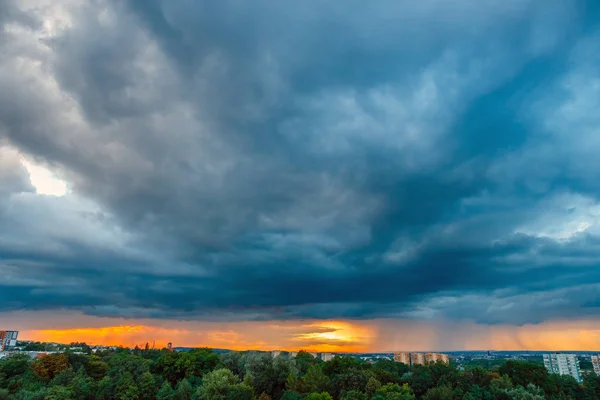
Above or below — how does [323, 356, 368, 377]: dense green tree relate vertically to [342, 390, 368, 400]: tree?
above

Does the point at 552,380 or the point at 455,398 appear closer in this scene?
the point at 455,398

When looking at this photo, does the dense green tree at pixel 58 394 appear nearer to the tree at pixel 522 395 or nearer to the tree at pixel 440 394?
the tree at pixel 440 394

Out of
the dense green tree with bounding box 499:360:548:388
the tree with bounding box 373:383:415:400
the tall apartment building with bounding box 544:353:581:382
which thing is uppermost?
the dense green tree with bounding box 499:360:548:388

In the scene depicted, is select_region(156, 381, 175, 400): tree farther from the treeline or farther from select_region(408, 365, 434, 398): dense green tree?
select_region(408, 365, 434, 398): dense green tree

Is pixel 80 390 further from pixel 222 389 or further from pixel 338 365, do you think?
pixel 338 365

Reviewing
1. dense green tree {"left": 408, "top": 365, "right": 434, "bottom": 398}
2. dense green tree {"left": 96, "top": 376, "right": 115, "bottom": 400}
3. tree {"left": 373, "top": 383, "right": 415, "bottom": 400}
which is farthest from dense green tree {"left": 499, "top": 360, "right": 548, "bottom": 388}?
dense green tree {"left": 96, "top": 376, "right": 115, "bottom": 400}

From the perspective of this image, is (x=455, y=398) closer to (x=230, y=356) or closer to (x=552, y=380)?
(x=552, y=380)

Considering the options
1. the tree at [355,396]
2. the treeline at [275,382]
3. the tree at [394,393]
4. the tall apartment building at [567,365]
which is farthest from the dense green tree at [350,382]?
the tall apartment building at [567,365]

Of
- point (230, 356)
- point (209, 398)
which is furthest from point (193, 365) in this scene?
point (209, 398)
